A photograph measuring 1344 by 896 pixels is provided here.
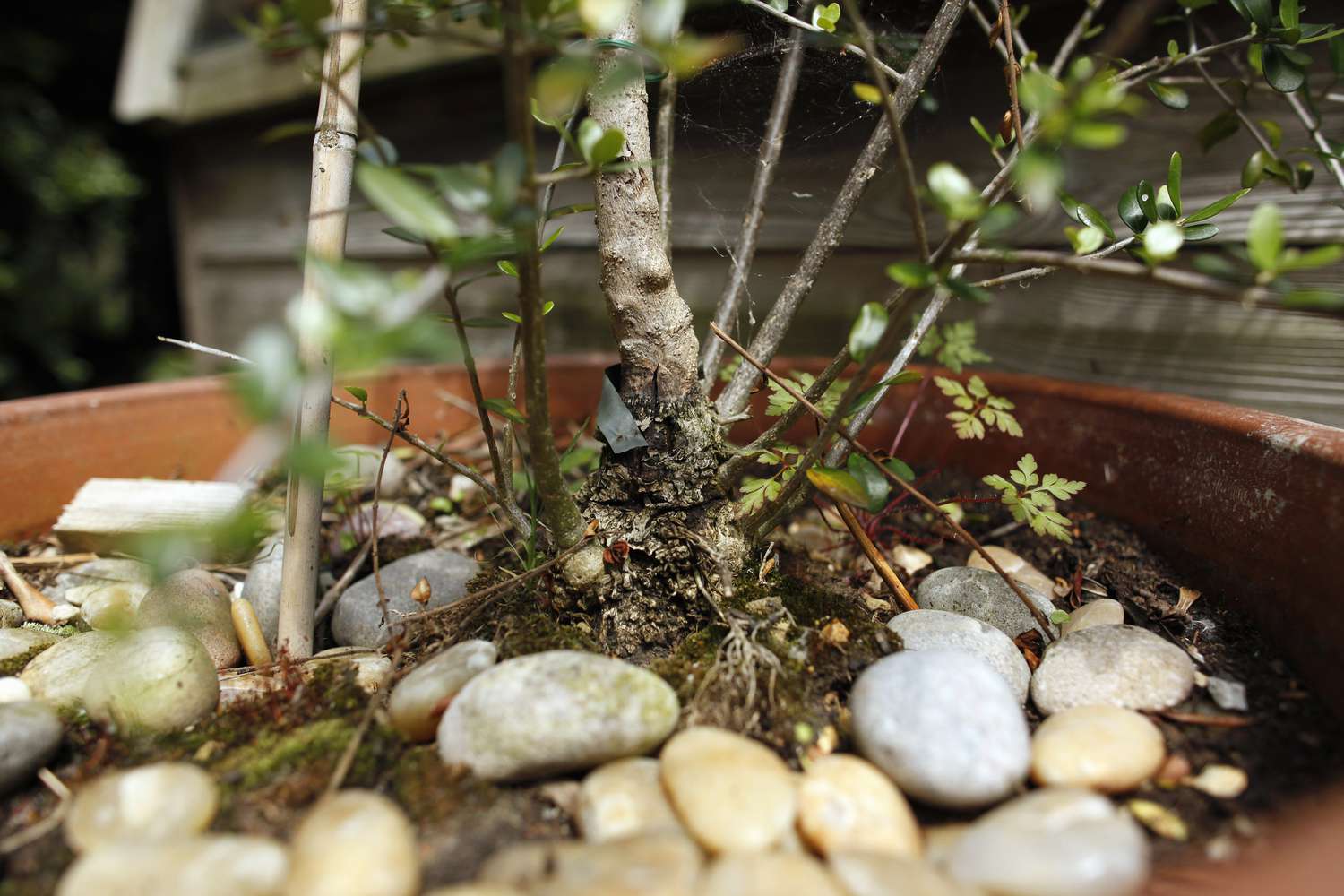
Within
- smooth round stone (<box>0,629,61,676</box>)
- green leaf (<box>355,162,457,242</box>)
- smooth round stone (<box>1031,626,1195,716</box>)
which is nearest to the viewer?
green leaf (<box>355,162,457,242</box>)

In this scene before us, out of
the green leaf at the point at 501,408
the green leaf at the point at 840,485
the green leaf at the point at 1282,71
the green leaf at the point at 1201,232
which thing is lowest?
the green leaf at the point at 840,485

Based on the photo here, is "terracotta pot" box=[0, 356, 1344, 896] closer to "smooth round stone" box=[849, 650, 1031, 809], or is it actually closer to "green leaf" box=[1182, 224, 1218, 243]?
"smooth round stone" box=[849, 650, 1031, 809]

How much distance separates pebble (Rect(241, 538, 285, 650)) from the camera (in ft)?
4.14

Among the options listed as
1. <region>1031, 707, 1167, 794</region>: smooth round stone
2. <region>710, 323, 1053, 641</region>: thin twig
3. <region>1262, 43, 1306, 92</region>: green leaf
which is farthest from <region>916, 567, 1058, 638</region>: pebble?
<region>1262, 43, 1306, 92</region>: green leaf

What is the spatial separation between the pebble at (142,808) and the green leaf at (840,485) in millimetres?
748

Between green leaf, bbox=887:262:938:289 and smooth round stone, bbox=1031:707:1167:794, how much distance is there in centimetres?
52

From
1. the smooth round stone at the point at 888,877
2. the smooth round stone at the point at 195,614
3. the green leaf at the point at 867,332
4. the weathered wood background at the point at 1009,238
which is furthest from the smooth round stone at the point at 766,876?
the weathered wood background at the point at 1009,238

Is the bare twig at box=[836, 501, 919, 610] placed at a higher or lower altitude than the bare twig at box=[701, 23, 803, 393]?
lower

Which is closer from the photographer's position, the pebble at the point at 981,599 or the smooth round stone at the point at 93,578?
the pebble at the point at 981,599

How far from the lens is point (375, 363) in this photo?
1.82 ft

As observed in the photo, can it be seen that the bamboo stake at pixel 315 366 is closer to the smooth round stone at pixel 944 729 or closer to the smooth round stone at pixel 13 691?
the smooth round stone at pixel 13 691

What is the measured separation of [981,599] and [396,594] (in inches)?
35.8

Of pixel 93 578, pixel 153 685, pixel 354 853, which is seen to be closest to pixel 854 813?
pixel 354 853

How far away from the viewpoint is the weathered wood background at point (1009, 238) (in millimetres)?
1482
